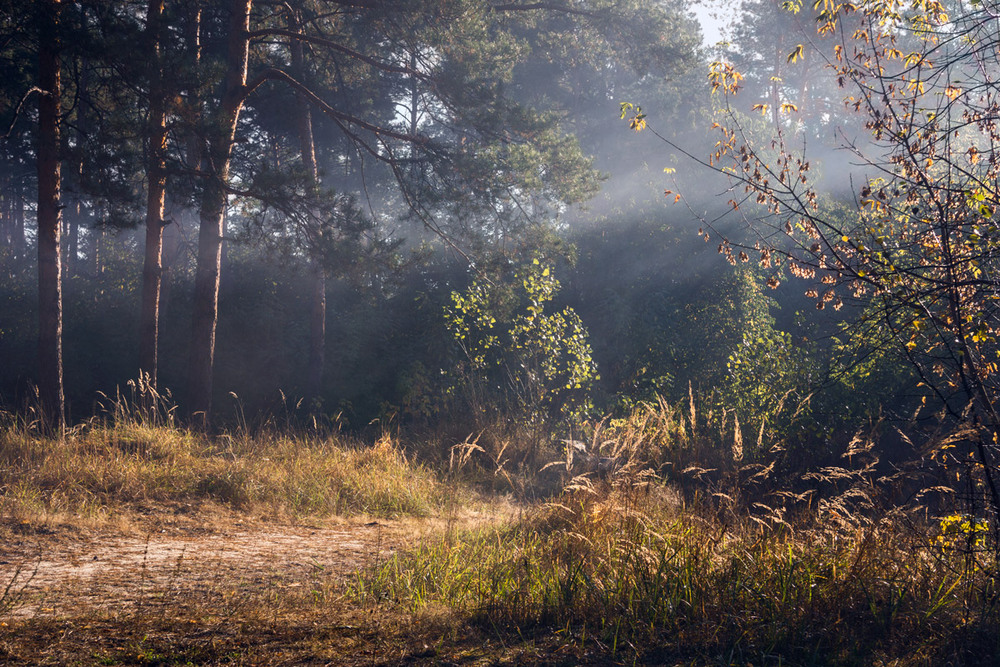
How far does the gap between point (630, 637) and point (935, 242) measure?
110 inches

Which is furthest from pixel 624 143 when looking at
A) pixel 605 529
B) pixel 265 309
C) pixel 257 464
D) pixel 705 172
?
pixel 605 529

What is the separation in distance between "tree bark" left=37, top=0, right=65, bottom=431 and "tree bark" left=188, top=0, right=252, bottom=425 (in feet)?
6.08

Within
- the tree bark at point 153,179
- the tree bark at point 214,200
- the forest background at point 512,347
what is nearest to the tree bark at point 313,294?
the forest background at point 512,347

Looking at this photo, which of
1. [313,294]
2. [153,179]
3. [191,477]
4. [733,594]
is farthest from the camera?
[313,294]

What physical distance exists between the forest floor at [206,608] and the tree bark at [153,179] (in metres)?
4.24

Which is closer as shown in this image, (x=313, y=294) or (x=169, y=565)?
(x=169, y=565)

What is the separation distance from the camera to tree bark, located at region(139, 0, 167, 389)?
31.2ft

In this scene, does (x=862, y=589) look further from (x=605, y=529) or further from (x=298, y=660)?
(x=298, y=660)

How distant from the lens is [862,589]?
360 centimetres

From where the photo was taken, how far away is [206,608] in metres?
3.68

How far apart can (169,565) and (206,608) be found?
1.15 m

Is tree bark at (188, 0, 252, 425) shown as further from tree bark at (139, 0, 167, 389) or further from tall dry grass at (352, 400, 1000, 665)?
tall dry grass at (352, 400, 1000, 665)

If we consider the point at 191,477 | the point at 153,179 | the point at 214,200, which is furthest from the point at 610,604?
the point at 153,179

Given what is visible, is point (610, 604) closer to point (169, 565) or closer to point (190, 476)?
point (169, 565)
